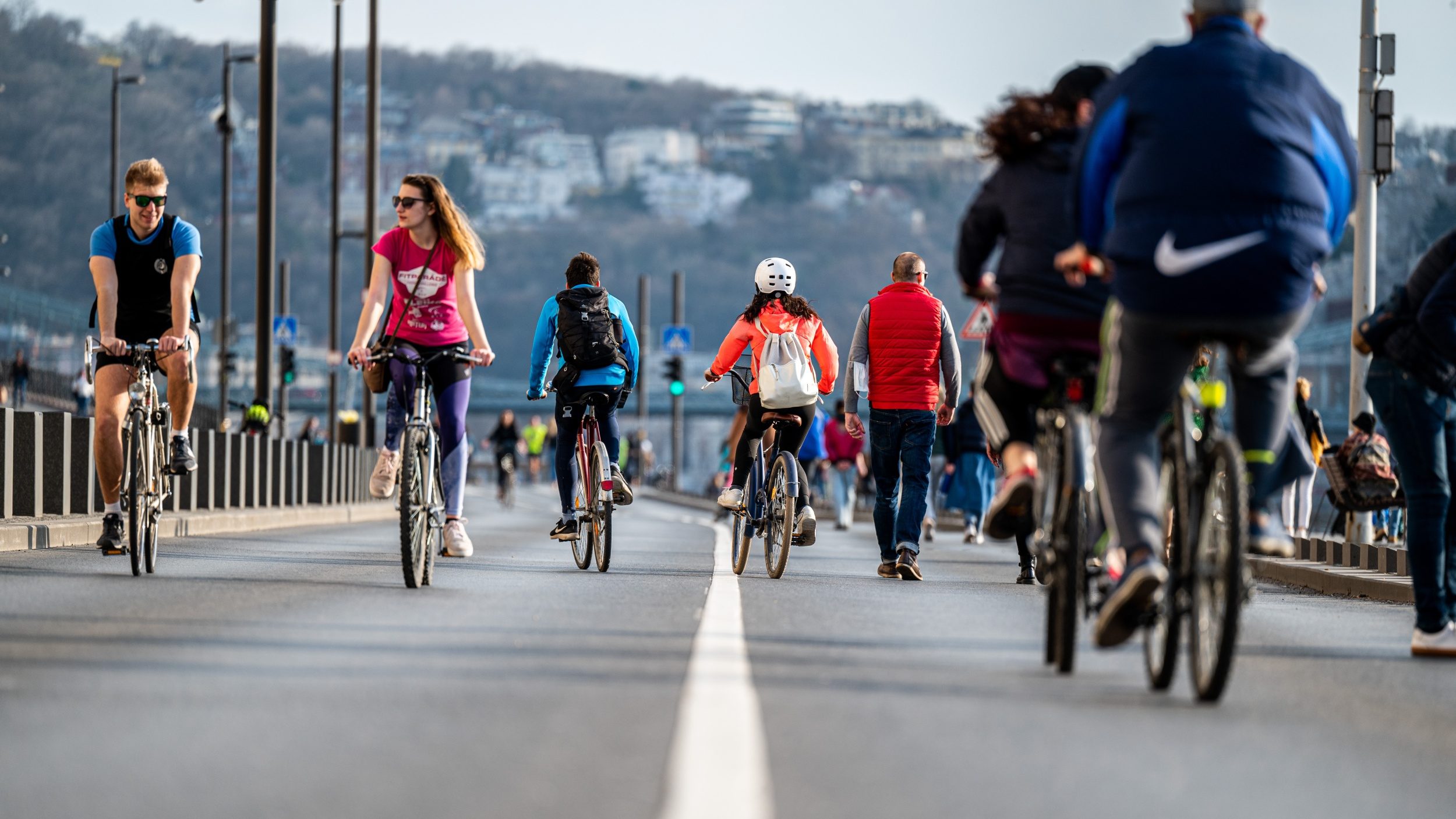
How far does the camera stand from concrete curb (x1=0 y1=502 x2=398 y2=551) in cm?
1351

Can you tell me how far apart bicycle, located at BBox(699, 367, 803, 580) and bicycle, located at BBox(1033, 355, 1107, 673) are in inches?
190

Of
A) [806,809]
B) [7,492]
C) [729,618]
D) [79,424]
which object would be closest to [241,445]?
[79,424]

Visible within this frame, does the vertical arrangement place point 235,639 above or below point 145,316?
below

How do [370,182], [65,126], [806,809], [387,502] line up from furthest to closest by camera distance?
[65,126] < [370,182] < [387,502] < [806,809]

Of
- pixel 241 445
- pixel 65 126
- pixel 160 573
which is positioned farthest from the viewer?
pixel 65 126

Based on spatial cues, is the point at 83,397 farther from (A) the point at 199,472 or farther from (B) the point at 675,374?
(A) the point at 199,472

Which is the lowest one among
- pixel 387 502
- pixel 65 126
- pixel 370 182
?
pixel 387 502

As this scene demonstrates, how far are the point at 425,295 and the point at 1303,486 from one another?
11621 millimetres

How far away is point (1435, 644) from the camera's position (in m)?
8.27

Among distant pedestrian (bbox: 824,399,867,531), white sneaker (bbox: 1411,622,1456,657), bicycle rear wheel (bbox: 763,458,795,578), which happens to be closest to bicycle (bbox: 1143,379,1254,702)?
white sneaker (bbox: 1411,622,1456,657)

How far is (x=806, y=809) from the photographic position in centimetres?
434

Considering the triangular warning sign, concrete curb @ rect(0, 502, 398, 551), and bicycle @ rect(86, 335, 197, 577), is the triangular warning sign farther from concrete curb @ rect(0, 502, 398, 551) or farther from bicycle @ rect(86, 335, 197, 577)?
bicycle @ rect(86, 335, 197, 577)

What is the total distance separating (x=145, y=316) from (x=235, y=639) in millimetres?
4154

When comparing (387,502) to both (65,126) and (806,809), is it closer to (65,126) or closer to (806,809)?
(806,809)
